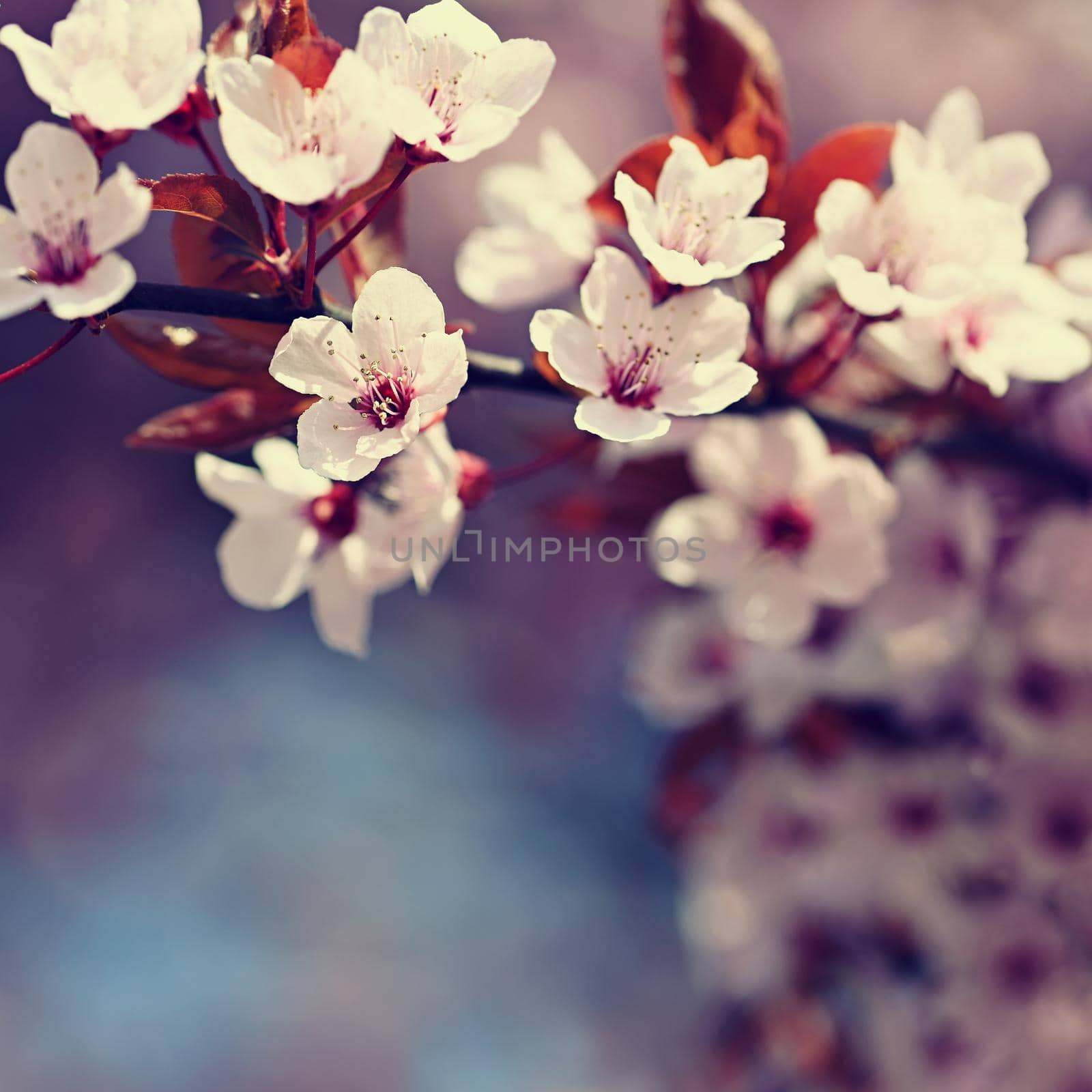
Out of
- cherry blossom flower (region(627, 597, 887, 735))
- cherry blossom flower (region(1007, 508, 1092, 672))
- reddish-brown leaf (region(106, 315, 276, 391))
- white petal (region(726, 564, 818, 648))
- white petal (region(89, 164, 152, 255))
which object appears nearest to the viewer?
white petal (region(89, 164, 152, 255))

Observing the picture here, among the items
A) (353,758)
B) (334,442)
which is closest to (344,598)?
(334,442)

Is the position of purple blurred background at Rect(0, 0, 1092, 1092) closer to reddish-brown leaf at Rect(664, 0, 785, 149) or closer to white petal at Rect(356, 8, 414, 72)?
reddish-brown leaf at Rect(664, 0, 785, 149)

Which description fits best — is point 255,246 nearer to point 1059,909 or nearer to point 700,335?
point 700,335

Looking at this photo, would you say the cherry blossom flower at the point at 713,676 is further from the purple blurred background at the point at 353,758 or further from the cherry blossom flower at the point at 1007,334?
the purple blurred background at the point at 353,758

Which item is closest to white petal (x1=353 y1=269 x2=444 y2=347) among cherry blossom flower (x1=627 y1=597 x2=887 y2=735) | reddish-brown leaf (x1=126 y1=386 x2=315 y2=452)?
reddish-brown leaf (x1=126 y1=386 x2=315 y2=452)

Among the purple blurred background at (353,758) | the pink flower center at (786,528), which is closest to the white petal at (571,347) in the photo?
the pink flower center at (786,528)

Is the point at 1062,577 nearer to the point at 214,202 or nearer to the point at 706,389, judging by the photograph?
the point at 706,389
